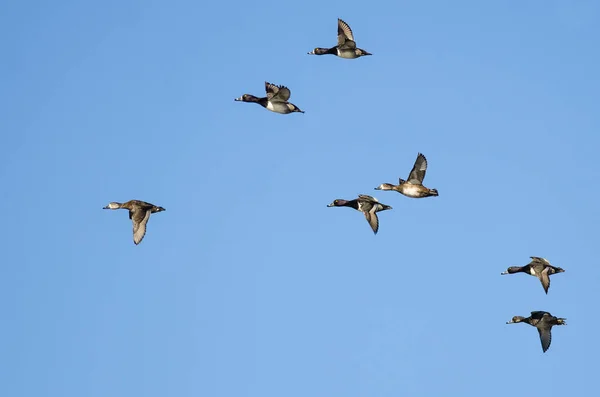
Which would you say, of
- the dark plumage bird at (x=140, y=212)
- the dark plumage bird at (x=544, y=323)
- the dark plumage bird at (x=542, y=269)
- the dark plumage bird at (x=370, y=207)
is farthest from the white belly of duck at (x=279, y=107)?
the dark plumage bird at (x=544, y=323)

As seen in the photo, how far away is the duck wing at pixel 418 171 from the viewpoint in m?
49.8

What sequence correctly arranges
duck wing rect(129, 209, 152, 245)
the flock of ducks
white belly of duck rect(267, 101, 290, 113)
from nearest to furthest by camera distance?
duck wing rect(129, 209, 152, 245), the flock of ducks, white belly of duck rect(267, 101, 290, 113)

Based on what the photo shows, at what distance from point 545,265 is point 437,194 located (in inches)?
206

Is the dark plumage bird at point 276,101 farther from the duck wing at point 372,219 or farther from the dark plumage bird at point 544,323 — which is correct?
the dark plumage bird at point 544,323

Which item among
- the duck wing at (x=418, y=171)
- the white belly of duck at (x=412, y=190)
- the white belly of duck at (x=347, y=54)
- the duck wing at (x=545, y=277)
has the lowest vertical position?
the duck wing at (x=545, y=277)

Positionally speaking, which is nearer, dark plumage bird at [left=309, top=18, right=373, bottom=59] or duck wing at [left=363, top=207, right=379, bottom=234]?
duck wing at [left=363, top=207, right=379, bottom=234]

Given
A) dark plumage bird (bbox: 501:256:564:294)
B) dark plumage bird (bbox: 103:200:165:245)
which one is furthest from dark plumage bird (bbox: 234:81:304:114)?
dark plumage bird (bbox: 501:256:564:294)

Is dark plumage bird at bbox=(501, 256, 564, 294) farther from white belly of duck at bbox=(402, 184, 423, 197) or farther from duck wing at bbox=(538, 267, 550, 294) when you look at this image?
white belly of duck at bbox=(402, 184, 423, 197)

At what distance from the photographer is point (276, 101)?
51031 millimetres

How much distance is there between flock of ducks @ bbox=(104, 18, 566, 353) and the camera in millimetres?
48656

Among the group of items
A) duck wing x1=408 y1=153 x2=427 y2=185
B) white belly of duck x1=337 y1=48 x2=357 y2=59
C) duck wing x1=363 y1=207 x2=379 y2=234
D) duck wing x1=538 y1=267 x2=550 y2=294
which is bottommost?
duck wing x1=538 y1=267 x2=550 y2=294

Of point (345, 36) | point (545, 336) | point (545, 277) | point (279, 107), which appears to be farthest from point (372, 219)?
point (545, 336)

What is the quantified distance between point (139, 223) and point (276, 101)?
7.92 meters

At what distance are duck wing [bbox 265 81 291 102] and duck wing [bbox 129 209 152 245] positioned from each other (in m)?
7.12
